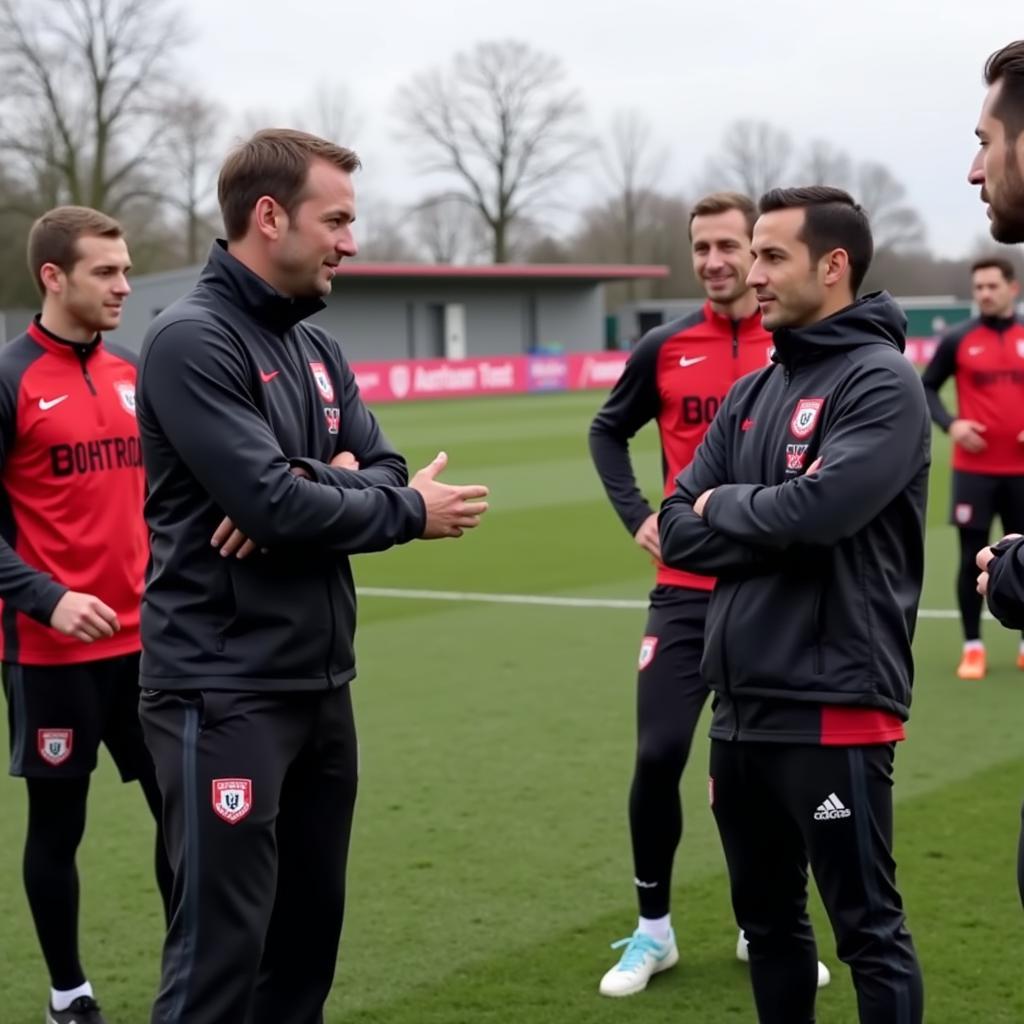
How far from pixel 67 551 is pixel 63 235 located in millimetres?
972

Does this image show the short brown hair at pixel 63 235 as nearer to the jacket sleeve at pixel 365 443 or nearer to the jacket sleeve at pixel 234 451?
the jacket sleeve at pixel 365 443

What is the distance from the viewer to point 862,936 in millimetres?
3547

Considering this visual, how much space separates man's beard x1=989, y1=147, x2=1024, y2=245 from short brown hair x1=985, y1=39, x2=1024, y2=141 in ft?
0.18

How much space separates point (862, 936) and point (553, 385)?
4083 centimetres

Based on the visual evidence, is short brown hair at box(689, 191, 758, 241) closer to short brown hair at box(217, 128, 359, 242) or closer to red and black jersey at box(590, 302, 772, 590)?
red and black jersey at box(590, 302, 772, 590)

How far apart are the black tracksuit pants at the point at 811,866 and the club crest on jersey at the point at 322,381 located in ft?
4.21

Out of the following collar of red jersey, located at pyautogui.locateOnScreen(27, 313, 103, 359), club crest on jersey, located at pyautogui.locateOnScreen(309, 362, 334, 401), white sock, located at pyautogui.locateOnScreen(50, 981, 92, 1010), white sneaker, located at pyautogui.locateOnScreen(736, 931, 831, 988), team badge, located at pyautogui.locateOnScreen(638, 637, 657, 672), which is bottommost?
white sneaker, located at pyautogui.locateOnScreen(736, 931, 831, 988)

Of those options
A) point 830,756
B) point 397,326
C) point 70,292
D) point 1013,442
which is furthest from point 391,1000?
point 397,326

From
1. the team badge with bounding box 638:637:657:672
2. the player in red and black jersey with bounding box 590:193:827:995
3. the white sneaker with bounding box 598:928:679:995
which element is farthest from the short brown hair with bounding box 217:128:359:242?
the white sneaker with bounding box 598:928:679:995

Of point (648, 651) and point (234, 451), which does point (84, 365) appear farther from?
point (648, 651)

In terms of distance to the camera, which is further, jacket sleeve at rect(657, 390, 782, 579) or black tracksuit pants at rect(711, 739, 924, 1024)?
jacket sleeve at rect(657, 390, 782, 579)

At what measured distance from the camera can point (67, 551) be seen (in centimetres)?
480

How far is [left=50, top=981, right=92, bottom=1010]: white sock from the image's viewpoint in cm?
463

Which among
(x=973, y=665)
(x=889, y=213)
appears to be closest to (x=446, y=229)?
(x=889, y=213)
